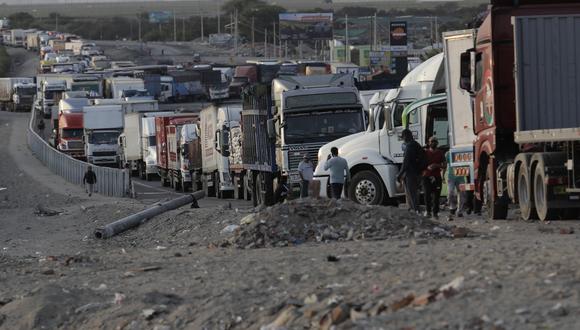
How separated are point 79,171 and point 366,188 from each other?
90.9 ft

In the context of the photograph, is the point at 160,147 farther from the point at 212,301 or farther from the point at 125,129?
the point at 212,301

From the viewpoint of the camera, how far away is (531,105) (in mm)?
22250

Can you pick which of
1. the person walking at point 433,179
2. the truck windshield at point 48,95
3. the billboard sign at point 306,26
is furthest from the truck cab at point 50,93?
the person walking at point 433,179

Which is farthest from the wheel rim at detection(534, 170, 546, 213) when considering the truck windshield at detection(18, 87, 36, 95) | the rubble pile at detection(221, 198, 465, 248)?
the truck windshield at detection(18, 87, 36, 95)

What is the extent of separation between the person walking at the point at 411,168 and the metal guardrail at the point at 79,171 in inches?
960

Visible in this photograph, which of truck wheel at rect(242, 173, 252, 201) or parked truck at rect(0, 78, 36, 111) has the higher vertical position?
parked truck at rect(0, 78, 36, 111)

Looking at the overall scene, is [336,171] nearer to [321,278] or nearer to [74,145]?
[321,278]

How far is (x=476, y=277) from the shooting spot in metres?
13.1

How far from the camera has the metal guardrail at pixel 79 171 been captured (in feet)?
161

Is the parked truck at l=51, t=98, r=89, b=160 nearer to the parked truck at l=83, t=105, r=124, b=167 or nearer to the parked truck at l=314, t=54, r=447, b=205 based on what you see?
the parked truck at l=83, t=105, r=124, b=167

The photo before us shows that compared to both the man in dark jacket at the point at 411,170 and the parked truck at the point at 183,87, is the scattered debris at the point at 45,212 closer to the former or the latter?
the man in dark jacket at the point at 411,170

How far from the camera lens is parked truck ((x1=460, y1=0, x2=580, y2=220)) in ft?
69.5

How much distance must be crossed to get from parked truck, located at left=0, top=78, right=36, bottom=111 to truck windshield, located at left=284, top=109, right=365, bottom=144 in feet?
275

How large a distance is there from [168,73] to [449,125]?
323 ft
